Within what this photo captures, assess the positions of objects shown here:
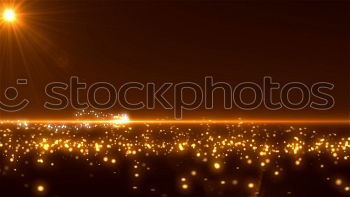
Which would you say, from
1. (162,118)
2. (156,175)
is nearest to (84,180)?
(156,175)

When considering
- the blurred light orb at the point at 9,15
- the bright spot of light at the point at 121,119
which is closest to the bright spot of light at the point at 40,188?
the blurred light orb at the point at 9,15

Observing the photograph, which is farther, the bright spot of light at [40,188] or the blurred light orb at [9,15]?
the blurred light orb at [9,15]

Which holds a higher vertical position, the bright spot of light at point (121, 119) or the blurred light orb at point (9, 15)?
the bright spot of light at point (121, 119)

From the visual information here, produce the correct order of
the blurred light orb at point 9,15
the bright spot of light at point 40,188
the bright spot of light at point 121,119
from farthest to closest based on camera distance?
the bright spot of light at point 121,119 → the blurred light orb at point 9,15 → the bright spot of light at point 40,188

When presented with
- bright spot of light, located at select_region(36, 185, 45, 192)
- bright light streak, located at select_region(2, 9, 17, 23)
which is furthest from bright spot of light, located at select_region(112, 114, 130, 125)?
bright spot of light, located at select_region(36, 185, 45, 192)

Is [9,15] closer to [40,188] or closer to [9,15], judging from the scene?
[9,15]

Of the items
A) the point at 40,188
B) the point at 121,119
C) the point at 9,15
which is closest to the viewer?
the point at 40,188

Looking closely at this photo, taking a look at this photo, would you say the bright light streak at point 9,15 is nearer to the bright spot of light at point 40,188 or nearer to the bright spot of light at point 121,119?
the bright spot of light at point 40,188

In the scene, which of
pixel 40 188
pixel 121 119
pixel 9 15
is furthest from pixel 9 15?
pixel 121 119

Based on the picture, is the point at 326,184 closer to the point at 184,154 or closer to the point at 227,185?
the point at 227,185
